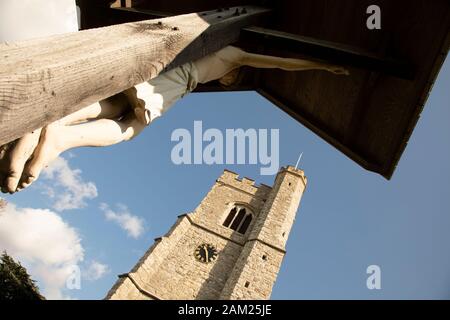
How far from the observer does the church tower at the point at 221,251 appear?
16.2 m

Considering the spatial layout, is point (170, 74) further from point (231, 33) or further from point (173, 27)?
point (231, 33)

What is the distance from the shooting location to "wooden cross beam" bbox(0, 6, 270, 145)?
3.33ft

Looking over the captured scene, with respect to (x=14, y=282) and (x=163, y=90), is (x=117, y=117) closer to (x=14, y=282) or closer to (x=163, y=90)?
(x=163, y=90)

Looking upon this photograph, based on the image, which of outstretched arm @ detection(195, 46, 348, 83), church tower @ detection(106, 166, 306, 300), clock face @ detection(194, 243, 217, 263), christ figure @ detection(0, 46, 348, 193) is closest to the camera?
christ figure @ detection(0, 46, 348, 193)

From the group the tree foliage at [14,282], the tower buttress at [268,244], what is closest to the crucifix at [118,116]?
the tower buttress at [268,244]

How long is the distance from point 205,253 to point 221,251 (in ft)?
3.36

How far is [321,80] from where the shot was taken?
3172mm

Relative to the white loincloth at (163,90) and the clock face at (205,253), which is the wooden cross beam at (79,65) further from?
the clock face at (205,253)

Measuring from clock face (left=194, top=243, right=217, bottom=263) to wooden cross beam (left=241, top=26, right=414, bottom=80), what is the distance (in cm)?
1744

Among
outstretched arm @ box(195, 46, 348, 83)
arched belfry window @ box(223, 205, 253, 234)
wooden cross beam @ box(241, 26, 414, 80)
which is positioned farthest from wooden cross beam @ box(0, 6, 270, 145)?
arched belfry window @ box(223, 205, 253, 234)

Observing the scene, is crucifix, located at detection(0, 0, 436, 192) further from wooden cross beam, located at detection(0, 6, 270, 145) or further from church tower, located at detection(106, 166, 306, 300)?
church tower, located at detection(106, 166, 306, 300)

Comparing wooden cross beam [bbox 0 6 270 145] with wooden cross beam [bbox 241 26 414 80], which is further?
wooden cross beam [bbox 241 26 414 80]

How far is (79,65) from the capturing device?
122 cm
